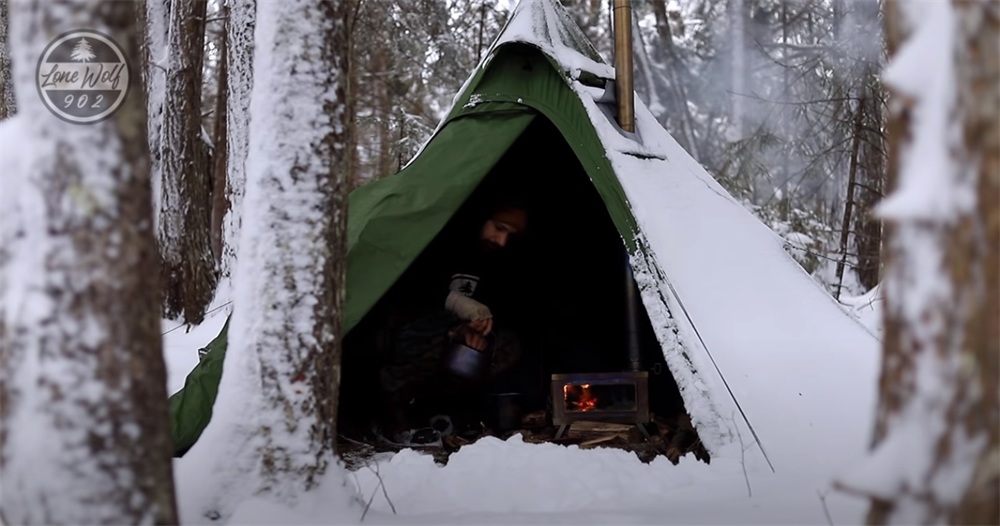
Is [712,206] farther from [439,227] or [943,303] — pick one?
[943,303]

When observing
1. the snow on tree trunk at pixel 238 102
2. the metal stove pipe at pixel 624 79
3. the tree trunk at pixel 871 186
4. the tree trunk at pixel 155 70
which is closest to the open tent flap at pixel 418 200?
the metal stove pipe at pixel 624 79

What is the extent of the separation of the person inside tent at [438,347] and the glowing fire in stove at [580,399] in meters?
0.58

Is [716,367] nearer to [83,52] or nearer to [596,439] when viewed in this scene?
[596,439]

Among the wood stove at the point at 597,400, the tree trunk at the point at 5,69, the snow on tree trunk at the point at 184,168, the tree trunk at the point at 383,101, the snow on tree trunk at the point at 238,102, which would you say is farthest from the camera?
the tree trunk at the point at 383,101

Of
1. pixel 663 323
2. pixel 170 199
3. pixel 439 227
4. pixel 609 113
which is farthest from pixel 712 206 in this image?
pixel 170 199

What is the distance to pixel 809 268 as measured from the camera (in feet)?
34.8

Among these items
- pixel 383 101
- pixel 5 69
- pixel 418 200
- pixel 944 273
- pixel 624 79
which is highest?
pixel 383 101

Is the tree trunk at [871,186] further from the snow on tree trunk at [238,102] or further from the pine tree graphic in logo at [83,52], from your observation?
the pine tree graphic in logo at [83,52]

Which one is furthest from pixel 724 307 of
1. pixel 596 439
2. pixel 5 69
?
pixel 5 69

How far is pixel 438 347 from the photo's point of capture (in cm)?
462

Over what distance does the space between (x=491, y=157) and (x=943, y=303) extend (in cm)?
271

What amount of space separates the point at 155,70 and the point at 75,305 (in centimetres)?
653

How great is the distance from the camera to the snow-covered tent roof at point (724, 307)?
11.9ft

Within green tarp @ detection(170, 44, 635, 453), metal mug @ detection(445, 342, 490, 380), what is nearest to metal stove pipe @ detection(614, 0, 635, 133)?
green tarp @ detection(170, 44, 635, 453)
